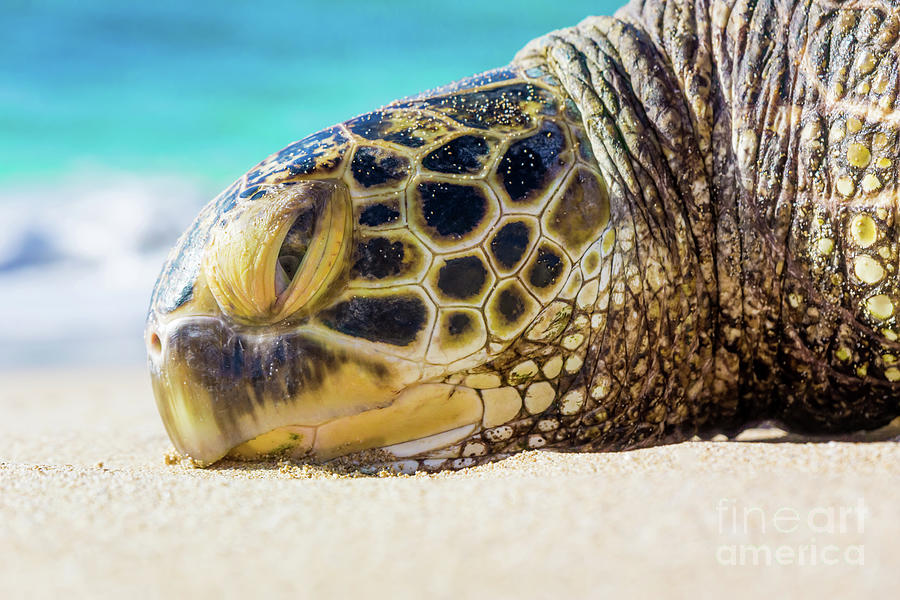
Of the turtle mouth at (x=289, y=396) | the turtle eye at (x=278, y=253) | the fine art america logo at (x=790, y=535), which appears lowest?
the fine art america logo at (x=790, y=535)

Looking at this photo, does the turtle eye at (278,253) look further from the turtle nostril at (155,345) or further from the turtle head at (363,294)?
the turtle nostril at (155,345)

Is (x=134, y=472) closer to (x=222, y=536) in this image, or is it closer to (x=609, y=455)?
(x=222, y=536)

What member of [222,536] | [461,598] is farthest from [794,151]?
[222,536]

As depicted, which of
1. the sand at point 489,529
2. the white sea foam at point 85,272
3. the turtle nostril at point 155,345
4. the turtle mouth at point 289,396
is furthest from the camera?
the white sea foam at point 85,272

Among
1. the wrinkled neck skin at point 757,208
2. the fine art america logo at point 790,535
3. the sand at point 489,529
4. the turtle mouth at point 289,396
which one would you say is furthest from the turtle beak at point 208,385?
the fine art america logo at point 790,535

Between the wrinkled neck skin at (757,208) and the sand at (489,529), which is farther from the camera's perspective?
the wrinkled neck skin at (757,208)

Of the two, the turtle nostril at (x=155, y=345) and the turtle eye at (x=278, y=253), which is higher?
the turtle eye at (x=278, y=253)

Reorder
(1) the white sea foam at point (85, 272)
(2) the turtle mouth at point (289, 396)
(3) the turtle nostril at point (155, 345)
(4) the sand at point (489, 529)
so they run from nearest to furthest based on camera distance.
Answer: (4) the sand at point (489, 529) < (2) the turtle mouth at point (289, 396) < (3) the turtle nostril at point (155, 345) < (1) the white sea foam at point (85, 272)

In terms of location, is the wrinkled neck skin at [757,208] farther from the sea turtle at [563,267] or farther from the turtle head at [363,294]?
the turtle head at [363,294]
